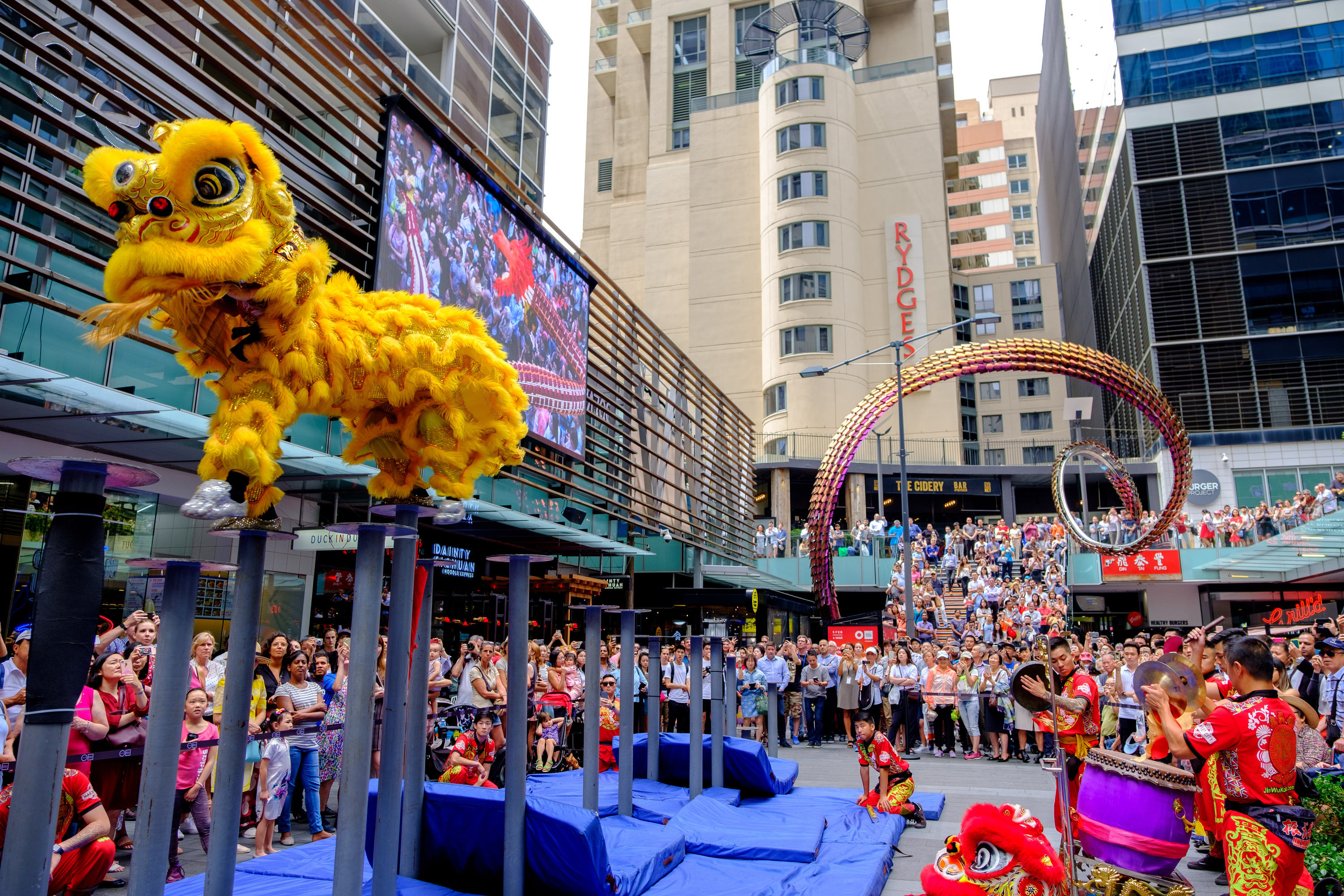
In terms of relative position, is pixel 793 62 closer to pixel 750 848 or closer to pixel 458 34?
pixel 458 34

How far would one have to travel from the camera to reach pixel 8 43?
8.97 m

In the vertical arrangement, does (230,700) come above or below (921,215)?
below

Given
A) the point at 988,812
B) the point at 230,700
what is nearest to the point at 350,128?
the point at 230,700

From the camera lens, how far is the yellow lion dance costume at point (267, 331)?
4055 mm

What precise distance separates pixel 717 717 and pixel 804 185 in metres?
37.1

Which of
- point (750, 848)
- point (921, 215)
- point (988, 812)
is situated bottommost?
point (750, 848)

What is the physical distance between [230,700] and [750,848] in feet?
15.2

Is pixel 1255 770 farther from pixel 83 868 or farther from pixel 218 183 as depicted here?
pixel 83 868

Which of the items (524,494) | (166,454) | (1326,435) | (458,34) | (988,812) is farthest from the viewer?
(1326,435)

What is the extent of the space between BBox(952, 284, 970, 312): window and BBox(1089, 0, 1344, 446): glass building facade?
47.3ft

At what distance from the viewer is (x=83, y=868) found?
17.9ft

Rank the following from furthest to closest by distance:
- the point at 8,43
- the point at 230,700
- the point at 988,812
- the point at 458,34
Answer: the point at 458,34, the point at 8,43, the point at 988,812, the point at 230,700

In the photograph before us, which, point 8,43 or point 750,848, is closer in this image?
point 750,848

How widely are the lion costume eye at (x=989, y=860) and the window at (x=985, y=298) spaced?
57.9 m
